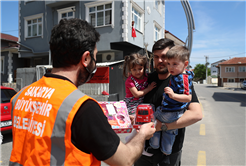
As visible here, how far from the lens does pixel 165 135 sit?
6.46 ft

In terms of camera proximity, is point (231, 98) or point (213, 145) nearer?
point (213, 145)

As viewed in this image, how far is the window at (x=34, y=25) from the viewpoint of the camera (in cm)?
1677

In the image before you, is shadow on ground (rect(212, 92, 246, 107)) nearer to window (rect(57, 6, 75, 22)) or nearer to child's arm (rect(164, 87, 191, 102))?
child's arm (rect(164, 87, 191, 102))

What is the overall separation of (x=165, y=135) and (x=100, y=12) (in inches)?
537

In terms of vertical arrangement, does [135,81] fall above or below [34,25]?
below

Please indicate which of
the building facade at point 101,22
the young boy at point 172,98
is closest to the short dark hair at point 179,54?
the young boy at point 172,98

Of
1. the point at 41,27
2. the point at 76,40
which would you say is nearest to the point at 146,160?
the point at 76,40

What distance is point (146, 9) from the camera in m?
16.2

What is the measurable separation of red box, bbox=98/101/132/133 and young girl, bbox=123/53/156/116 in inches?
15.1

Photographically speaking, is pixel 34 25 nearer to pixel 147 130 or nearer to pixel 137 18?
pixel 137 18

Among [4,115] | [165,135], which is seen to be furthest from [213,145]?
[4,115]

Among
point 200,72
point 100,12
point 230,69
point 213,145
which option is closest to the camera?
point 213,145

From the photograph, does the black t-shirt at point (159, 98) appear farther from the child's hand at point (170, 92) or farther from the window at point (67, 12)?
the window at point (67, 12)

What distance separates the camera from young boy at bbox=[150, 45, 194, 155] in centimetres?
186
